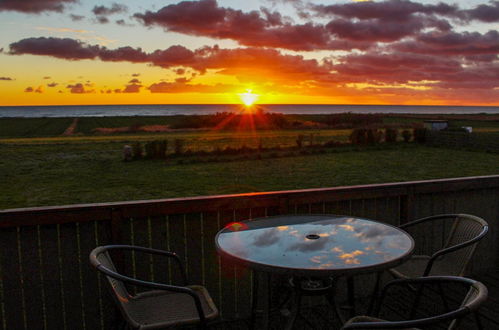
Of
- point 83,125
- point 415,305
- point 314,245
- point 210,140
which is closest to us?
point 314,245

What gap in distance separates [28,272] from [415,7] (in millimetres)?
17041

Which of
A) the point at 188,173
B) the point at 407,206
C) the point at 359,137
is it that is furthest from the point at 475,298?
the point at 359,137

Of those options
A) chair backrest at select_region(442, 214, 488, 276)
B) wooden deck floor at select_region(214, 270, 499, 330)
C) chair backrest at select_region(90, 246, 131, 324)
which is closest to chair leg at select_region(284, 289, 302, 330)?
wooden deck floor at select_region(214, 270, 499, 330)

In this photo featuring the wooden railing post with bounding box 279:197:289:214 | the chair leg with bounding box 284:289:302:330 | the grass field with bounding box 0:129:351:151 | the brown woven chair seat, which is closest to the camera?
the brown woven chair seat

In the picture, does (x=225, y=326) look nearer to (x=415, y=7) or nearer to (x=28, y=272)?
(x=28, y=272)

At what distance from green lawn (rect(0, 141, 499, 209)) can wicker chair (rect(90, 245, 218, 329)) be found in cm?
729

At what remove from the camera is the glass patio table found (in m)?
2.24

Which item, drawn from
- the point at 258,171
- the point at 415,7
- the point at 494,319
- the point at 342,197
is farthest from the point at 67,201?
the point at 415,7

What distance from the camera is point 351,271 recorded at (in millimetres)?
2205

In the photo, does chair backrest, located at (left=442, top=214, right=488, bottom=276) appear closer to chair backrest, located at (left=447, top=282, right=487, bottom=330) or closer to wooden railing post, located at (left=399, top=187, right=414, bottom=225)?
wooden railing post, located at (left=399, top=187, right=414, bottom=225)

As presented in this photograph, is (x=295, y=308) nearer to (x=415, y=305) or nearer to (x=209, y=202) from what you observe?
(x=415, y=305)

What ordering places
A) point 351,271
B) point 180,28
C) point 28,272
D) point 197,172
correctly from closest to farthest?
point 351,271, point 28,272, point 197,172, point 180,28

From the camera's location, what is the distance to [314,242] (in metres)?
2.63

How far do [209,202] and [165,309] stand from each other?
892 mm
